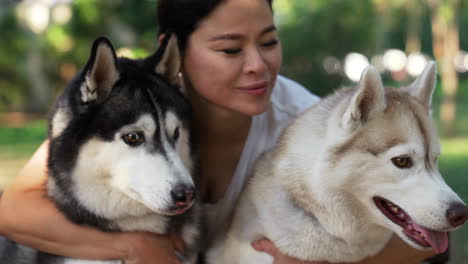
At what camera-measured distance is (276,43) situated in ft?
8.72

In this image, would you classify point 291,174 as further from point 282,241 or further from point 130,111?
point 130,111

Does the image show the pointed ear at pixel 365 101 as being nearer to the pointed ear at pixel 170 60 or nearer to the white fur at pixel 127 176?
the white fur at pixel 127 176

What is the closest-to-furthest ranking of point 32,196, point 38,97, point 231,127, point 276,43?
point 32,196
point 276,43
point 231,127
point 38,97

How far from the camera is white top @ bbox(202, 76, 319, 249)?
2752 millimetres

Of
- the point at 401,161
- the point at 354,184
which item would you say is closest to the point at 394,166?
the point at 401,161

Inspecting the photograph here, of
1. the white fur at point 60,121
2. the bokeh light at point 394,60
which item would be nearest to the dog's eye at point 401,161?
Result: the white fur at point 60,121

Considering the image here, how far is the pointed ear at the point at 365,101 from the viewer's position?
1.93 m

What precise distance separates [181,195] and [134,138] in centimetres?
32

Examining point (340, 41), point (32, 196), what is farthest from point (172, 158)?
point (340, 41)

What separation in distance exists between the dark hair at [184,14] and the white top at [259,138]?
0.59 m

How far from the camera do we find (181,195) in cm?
199

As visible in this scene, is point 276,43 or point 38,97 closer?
point 276,43

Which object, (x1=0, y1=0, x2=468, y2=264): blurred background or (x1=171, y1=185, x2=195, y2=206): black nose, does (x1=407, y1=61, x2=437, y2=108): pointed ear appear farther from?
(x1=0, y1=0, x2=468, y2=264): blurred background

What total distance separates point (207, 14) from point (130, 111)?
68cm
